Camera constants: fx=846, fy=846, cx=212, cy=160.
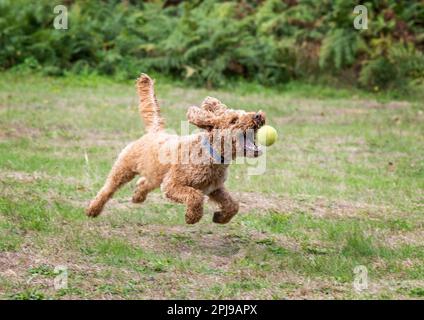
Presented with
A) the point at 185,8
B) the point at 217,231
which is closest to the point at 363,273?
the point at 217,231

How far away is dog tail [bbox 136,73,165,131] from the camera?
712 centimetres

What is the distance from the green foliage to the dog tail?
850 centimetres

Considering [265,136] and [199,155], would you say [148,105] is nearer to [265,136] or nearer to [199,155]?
[199,155]

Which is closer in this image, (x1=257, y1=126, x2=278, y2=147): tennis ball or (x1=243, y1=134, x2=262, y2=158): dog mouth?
(x1=243, y1=134, x2=262, y2=158): dog mouth

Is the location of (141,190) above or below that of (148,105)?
below

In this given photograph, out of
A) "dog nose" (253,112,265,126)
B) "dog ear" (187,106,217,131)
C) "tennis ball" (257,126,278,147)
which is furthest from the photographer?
"dog ear" (187,106,217,131)

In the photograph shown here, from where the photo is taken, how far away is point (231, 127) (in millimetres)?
6168

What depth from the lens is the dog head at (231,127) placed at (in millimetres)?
6082

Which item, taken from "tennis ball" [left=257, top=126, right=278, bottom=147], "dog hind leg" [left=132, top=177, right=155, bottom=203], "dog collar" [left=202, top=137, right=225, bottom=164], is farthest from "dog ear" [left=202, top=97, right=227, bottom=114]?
"dog hind leg" [left=132, top=177, right=155, bottom=203]

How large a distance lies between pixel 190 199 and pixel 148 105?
1264mm

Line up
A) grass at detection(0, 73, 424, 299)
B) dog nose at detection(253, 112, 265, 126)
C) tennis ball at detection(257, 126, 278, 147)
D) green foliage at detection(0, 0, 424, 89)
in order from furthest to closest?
green foliage at detection(0, 0, 424, 89) < tennis ball at detection(257, 126, 278, 147) < dog nose at detection(253, 112, 265, 126) < grass at detection(0, 73, 424, 299)

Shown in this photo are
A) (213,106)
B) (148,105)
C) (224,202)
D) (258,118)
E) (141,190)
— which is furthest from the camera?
(141,190)

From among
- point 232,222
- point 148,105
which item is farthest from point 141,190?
point 232,222

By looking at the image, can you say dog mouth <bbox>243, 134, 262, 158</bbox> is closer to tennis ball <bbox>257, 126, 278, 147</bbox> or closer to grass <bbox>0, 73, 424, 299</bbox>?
tennis ball <bbox>257, 126, 278, 147</bbox>
